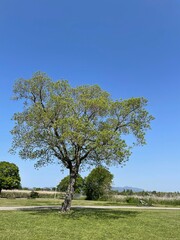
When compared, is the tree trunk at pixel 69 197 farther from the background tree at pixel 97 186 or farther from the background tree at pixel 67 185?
the background tree at pixel 67 185

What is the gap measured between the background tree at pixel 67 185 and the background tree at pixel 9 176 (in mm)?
12620

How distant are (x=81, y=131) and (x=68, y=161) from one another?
156 inches

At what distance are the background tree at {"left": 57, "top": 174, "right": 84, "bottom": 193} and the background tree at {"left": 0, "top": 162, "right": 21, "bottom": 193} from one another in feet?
41.4

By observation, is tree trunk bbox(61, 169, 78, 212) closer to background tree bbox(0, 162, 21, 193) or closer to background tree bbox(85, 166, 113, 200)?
background tree bbox(85, 166, 113, 200)

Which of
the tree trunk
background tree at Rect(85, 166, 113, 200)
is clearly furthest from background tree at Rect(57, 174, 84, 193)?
the tree trunk

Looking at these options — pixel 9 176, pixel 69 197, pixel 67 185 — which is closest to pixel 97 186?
pixel 67 185

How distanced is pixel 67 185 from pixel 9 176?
15019 mm

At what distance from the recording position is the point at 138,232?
45.9 feet

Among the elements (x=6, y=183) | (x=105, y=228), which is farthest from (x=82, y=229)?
(x=6, y=183)

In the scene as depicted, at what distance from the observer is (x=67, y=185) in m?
62.8

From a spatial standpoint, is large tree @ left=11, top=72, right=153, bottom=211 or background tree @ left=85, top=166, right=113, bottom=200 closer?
large tree @ left=11, top=72, right=153, bottom=211

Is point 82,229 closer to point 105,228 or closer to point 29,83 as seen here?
point 105,228

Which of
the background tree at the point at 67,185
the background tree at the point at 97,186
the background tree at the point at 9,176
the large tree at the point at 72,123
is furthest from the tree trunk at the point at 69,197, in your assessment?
the background tree at the point at 67,185

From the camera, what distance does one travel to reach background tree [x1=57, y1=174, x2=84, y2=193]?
62219 mm
